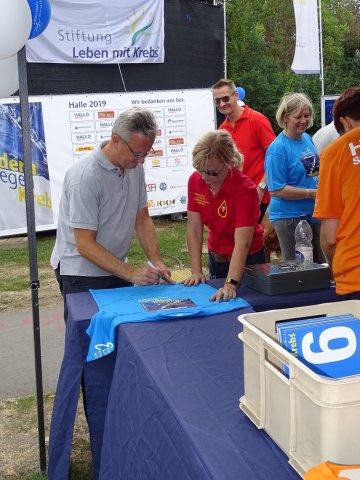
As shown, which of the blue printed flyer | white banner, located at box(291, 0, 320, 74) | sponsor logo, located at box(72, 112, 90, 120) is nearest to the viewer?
the blue printed flyer

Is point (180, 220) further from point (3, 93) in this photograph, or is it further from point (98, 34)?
point (3, 93)

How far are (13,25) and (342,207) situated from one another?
52.0 inches

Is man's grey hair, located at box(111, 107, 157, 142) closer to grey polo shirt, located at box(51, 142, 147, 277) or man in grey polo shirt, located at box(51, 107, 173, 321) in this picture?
man in grey polo shirt, located at box(51, 107, 173, 321)

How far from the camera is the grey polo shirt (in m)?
2.22

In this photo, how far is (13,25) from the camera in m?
2.05

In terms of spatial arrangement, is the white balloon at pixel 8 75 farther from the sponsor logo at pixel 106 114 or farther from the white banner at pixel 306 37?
the white banner at pixel 306 37

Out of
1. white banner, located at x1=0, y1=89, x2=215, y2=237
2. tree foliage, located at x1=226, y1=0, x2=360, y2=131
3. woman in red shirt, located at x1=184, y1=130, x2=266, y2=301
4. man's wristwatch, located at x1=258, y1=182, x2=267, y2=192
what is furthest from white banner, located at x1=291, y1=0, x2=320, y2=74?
tree foliage, located at x1=226, y1=0, x2=360, y2=131

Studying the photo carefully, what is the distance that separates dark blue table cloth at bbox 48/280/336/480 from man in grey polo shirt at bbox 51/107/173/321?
16 centimetres

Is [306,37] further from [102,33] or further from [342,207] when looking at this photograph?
[342,207]

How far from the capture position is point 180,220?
7578 mm

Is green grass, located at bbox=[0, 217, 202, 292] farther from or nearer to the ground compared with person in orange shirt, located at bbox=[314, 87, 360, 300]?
nearer to the ground

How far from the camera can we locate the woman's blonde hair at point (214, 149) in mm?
2301

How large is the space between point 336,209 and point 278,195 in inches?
49.7

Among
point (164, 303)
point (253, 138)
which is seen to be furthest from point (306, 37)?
point (164, 303)
